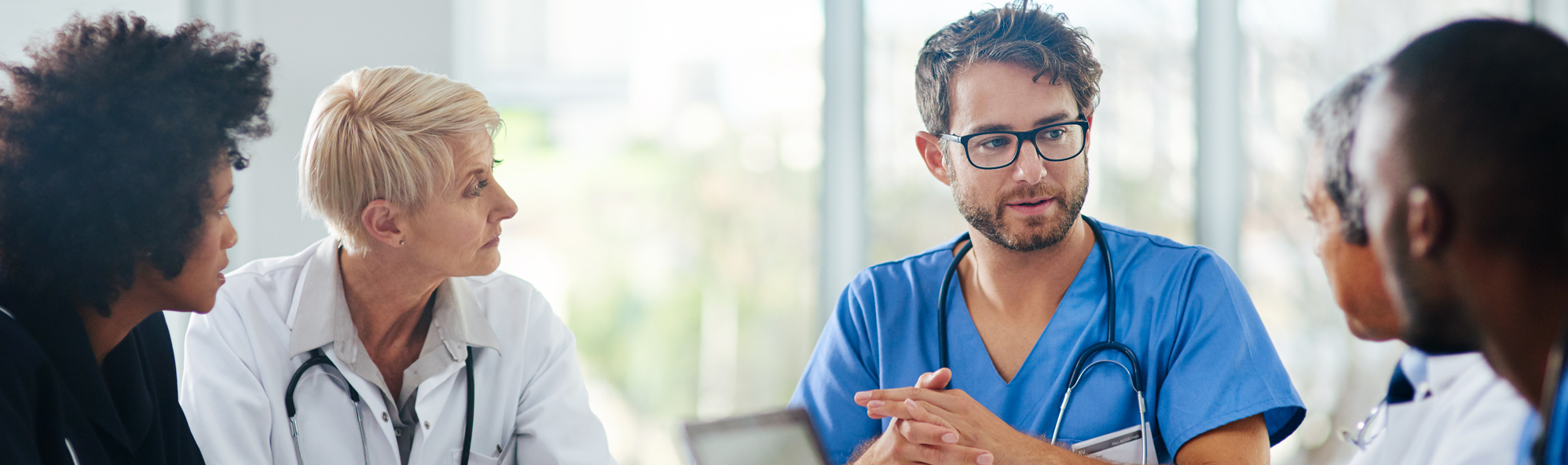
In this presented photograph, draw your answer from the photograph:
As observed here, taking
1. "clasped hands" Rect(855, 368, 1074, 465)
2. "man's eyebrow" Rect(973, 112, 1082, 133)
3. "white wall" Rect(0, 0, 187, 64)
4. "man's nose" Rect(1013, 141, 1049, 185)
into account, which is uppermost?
"white wall" Rect(0, 0, 187, 64)

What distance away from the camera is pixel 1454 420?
0.94m

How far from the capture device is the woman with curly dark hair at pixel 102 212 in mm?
969

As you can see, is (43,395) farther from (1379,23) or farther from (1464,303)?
(1379,23)

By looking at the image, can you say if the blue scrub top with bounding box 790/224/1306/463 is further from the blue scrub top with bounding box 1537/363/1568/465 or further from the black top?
the black top

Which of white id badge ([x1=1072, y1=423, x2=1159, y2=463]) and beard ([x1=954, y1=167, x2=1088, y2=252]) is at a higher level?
beard ([x1=954, y1=167, x2=1088, y2=252])

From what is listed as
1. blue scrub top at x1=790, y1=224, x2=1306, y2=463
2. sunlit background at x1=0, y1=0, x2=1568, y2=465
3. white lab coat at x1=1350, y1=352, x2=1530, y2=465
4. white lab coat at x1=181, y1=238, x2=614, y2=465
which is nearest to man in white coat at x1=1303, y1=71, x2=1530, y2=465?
white lab coat at x1=1350, y1=352, x2=1530, y2=465

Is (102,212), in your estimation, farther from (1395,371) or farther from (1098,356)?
(1395,371)

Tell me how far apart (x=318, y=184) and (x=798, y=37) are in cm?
165

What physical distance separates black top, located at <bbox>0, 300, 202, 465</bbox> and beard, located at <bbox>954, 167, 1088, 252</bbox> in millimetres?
1290

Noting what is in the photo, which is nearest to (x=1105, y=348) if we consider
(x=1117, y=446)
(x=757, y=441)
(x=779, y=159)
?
(x=1117, y=446)

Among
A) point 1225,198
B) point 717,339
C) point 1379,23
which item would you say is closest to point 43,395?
point 717,339

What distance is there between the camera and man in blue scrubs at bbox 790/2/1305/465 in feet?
4.48

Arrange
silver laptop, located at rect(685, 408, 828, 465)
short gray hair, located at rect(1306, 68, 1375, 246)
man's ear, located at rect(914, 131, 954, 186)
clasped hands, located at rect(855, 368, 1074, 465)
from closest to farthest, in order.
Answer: short gray hair, located at rect(1306, 68, 1375, 246)
silver laptop, located at rect(685, 408, 828, 465)
clasped hands, located at rect(855, 368, 1074, 465)
man's ear, located at rect(914, 131, 954, 186)

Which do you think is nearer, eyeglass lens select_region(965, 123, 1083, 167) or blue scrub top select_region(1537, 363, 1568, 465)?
blue scrub top select_region(1537, 363, 1568, 465)
